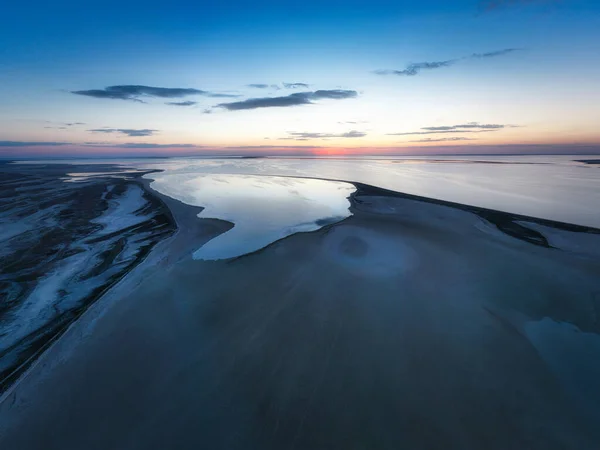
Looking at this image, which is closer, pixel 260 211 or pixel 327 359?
pixel 327 359

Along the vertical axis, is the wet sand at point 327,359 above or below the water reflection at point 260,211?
above

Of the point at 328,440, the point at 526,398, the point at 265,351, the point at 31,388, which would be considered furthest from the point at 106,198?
the point at 526,398

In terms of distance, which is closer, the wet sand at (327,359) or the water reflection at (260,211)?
the wet sand at (327,359)

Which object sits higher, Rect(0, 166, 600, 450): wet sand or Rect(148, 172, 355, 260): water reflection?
Rect(0, 166, 600, 450): wet sand

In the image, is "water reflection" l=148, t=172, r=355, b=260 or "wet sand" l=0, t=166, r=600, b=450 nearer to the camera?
"wet sand" l=0, t=166, r=600, b=450
